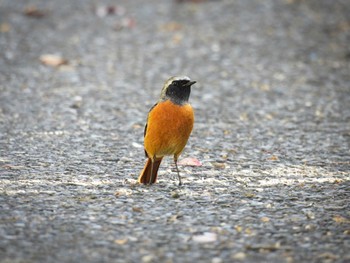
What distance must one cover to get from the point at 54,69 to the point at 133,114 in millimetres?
2250

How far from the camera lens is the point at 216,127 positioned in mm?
6652

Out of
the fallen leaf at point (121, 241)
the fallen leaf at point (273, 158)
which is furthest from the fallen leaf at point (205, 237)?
the fallen leaf at point (273, 158)

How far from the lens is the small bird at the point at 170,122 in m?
4.64

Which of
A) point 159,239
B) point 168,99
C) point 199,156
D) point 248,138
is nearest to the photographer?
point 159,239

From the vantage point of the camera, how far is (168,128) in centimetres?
464

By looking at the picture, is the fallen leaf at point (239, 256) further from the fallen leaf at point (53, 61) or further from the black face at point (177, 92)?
the fallen leaf at point (53, 61)

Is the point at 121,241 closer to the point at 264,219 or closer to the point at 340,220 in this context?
the point at 264,219

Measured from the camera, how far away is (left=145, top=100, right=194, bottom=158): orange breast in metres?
4.64

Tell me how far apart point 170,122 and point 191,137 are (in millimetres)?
1697

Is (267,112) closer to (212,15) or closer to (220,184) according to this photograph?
(220,184)

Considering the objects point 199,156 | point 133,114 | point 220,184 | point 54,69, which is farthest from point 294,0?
point 220,184

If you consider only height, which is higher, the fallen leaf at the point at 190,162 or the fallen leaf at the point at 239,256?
the fallen leaf at the point at 190,162

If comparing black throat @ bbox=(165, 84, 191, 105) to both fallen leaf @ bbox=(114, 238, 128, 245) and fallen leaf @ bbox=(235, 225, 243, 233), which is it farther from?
fallen leaf @ bbox=(114, 238, 128, 245)

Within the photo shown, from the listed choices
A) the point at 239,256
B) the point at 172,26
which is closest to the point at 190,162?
the point at 239,256
